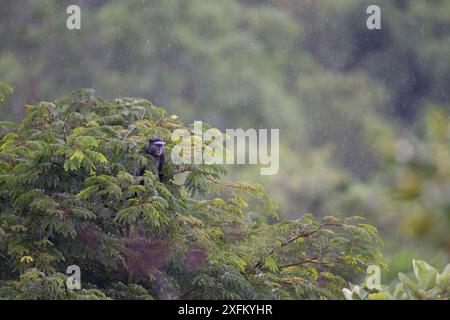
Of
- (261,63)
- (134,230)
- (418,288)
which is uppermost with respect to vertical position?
(261,63)

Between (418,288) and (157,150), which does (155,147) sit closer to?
(157,150)

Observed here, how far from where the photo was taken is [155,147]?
13.0ft

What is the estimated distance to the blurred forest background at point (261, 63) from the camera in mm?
13656

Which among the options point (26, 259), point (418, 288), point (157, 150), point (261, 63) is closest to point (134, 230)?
point (157, 150)

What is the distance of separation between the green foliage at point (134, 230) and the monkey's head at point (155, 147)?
0.14ft

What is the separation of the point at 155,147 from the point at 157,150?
0.02m

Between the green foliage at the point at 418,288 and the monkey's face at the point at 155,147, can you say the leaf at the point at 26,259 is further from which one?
the green foliage at the point at 418,288

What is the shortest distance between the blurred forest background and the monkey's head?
817 centimetres

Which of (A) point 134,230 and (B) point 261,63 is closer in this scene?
(A) point 134,230

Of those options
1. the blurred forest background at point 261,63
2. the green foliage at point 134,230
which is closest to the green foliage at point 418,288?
the green foliage at point 134,230

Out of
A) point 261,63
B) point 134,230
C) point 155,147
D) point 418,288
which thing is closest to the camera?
point 418,288

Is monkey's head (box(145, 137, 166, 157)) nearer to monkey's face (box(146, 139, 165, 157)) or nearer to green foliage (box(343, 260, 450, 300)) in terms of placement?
monkey's face (box(146, 139, 165, 157))
